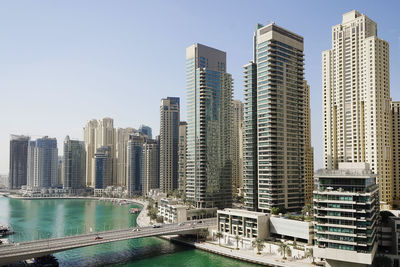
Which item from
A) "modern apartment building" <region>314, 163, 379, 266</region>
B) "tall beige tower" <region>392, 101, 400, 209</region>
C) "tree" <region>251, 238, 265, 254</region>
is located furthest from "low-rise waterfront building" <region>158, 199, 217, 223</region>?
"tall beige tower" <region>392, 101, 400, 209</region>

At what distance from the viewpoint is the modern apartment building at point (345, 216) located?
219 feet

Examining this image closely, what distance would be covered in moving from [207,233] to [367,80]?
7397cm

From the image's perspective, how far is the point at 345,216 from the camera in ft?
225

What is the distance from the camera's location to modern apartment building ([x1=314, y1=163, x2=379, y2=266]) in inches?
2633

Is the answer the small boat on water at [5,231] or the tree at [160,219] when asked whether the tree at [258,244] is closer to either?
the tree at [160,219]

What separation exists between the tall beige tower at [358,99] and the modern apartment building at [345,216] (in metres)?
50.4

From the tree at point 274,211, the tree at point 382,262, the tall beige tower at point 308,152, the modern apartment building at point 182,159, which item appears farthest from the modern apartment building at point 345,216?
the modern apartment building at point 182,159

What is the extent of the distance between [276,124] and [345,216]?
164ft

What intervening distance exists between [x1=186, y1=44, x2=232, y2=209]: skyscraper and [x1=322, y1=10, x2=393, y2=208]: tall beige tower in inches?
1562

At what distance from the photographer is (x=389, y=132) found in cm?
11981

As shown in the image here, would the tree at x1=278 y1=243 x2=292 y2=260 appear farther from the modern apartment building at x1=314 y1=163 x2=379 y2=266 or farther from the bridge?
the bridge

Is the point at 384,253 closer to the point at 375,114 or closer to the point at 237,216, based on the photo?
the point at 237,216

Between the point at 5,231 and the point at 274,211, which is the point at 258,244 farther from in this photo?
the point at 5,231

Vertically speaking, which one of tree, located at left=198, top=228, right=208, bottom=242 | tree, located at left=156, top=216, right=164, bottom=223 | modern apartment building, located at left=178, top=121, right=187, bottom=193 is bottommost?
tree, located at left=156, top=216, right=164, bottom=223
